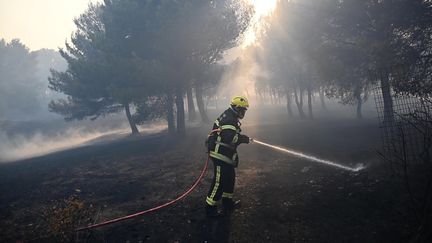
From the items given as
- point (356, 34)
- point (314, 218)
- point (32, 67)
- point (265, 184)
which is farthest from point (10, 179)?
point (32, 67)

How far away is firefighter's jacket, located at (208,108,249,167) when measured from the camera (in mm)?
7047

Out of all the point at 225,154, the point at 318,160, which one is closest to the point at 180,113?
→ the point at 318,160

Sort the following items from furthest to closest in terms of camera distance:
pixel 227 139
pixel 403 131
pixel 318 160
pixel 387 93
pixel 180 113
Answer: pixel 180 113 < pixel 387 93 < pixel 318 160 < pixel 403 131 < pixel 227 139

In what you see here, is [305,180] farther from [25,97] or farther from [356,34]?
[25,97]

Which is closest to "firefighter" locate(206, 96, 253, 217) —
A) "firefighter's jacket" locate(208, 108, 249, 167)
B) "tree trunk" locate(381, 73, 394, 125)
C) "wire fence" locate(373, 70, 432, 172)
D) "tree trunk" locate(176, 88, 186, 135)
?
"firefighter's jacket" locate(208, 108, 249, 167)

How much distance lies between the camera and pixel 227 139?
706cm

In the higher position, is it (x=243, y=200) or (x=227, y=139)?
(x=227, y=139)

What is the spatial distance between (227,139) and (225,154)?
1.11ft

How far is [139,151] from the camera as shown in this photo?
762 inches

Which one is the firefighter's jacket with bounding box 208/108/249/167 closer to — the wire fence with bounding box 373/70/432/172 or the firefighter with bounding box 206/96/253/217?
the firefighter with bounding box 206/96/253/217

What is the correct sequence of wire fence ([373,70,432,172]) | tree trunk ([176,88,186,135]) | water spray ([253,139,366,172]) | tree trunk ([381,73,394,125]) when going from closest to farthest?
wire fence ([373,70,432,172]) < tree trunk ([381,73,394,125]) < water spray ([253,139,366,172]) < tree trunk ([176,88,186,135])

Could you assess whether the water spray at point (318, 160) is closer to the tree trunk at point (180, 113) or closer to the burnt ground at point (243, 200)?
the burnt ground at point (243, 200)

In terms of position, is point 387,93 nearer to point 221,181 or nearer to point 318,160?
point 318,160

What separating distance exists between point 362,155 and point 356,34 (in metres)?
10.7
